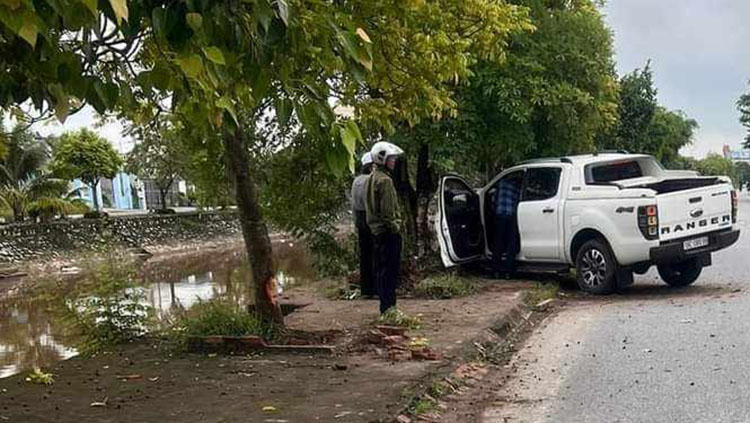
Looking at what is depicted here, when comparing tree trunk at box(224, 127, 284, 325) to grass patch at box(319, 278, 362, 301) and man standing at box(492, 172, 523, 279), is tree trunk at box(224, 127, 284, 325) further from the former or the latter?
man standing at box(492, 172, 523, 279)

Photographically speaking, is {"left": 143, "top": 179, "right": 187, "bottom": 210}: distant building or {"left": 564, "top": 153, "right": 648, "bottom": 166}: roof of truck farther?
{"left": 143, "top": 179, "right": 187, "bottom": 210}: distant building

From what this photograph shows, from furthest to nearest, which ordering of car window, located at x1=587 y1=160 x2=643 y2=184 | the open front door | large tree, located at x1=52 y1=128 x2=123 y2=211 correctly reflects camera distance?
large tree, located at x1=52 y1=128 x2=123 y2=211, the open front door, car window, located at x1=587 y1=160 x2=643 y2=184

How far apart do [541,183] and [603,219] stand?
1.49 metres

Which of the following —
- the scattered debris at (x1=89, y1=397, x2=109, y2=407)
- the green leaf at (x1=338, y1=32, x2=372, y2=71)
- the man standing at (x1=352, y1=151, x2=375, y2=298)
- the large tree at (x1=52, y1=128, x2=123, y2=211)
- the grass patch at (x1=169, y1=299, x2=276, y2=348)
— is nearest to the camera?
the green leaf at (x1=338, y1=32, x2=372, y2=71)

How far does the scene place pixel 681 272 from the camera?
12.3 meters

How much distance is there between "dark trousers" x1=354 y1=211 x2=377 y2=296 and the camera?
10711 millimetres

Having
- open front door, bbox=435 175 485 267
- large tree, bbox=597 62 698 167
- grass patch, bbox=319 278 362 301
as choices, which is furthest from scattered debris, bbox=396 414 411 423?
large tree, bbox=597 62 698 167

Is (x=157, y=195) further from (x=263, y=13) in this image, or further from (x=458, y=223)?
(x=263, y=13)

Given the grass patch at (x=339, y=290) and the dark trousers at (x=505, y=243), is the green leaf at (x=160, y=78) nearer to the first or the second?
the grass patch at (x=339, y=290)

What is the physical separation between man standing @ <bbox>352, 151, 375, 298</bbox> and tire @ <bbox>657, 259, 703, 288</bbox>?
4.44 metres

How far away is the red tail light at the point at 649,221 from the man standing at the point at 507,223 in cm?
225

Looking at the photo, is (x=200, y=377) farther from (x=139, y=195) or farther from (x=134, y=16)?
(x=139, y=195)

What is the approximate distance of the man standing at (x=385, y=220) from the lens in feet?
28.9

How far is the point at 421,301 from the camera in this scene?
11039mm
